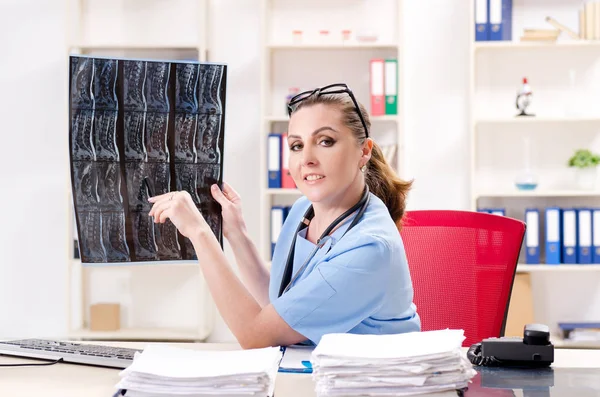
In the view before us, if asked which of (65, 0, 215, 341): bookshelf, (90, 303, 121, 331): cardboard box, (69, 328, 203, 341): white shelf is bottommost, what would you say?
(69, 328, 203, 341): white shelf

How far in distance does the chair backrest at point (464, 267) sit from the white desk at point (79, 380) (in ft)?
1.12

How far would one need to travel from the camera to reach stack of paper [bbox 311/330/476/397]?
118 centimetres

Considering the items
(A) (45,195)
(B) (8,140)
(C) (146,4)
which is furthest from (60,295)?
(C) (146,4)

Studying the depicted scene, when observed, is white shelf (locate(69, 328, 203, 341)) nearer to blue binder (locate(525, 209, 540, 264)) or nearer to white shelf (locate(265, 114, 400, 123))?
white shelf (locate(265, 114, 400, 123))

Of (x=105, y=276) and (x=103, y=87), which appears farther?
(x=105, y=276)

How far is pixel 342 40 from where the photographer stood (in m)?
3.94

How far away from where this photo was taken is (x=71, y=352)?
1538 millimetres

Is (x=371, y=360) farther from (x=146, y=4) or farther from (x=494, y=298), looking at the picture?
(x=146, y=4)

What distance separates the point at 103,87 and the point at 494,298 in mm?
1072

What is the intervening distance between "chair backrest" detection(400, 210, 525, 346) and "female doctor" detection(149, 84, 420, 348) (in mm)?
168

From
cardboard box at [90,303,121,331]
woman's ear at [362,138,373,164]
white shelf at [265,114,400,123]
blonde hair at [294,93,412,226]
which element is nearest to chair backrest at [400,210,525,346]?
blonde hair at [294,93,412,226]

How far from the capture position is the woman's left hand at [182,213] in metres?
1.62

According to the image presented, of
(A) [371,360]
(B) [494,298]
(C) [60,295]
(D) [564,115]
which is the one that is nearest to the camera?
(A) [371,360]

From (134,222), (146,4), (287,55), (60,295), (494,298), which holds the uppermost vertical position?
(146,4)
